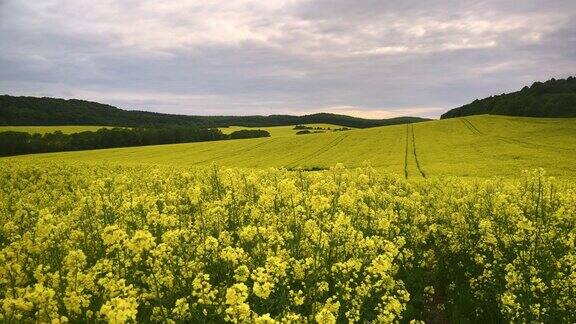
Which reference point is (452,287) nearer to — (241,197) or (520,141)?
(241,197)

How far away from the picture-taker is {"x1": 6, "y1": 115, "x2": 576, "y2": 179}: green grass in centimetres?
3035

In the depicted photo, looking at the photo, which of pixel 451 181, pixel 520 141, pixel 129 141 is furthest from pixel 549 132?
pixel 129 141

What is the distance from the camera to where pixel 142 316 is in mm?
6297

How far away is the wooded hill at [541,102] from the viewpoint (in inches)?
2694

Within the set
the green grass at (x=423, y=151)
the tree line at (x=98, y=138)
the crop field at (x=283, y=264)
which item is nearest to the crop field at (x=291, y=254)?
the crop field at (x=283, y=264)

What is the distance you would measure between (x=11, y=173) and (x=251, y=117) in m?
141

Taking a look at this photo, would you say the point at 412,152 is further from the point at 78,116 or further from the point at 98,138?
the point at 78,116

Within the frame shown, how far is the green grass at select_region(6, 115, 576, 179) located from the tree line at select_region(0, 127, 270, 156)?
1667 centimetres

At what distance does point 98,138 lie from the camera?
7556 centimetres

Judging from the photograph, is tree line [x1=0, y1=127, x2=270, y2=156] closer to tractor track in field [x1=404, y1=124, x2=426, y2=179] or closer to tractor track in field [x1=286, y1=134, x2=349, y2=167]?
tractor track in field [x1=286, y1=134, x2=349, y2=167]

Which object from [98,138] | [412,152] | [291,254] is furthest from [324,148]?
[98,138]

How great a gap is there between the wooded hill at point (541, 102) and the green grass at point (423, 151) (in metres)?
12.7

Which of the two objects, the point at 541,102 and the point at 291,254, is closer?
the point at 291,254

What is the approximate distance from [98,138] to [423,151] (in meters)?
59.2
